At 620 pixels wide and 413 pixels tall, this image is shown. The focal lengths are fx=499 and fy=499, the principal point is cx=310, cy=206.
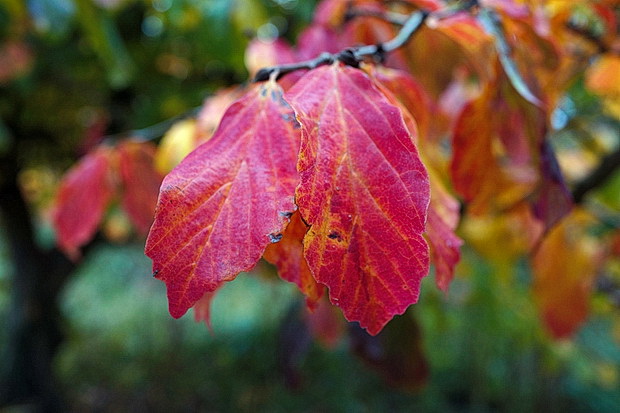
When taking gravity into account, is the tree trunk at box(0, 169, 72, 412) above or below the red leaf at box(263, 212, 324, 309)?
below

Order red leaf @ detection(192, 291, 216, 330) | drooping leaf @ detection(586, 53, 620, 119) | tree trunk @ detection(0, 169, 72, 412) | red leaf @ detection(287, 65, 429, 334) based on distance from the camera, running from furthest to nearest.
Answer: tree trunk @ detection(0, 169, 72, 412)
drooping leaf @ detection(586, 53, 620, 119)
red leaf @ detection(192, 291, 216, 330)
red leaf @ detection(287, 65, 429, 334)

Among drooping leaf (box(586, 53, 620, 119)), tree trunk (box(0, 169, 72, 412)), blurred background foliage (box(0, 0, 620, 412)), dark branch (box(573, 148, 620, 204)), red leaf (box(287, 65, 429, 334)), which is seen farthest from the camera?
tree trunk (box(0, 169, 72, 412))

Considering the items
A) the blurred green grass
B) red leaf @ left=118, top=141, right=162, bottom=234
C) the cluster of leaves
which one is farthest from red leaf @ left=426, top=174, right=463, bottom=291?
the blurred green grass

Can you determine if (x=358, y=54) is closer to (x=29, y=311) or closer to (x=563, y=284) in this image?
(x=563, y=284)

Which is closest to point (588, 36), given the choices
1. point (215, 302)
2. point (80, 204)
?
point (80, 204)

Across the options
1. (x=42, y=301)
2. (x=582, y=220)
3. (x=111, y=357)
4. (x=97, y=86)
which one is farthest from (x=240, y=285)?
(x=582, y=220)

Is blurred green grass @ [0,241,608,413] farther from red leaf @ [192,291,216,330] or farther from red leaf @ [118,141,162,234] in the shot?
red leaf @ [192,291,216,330]

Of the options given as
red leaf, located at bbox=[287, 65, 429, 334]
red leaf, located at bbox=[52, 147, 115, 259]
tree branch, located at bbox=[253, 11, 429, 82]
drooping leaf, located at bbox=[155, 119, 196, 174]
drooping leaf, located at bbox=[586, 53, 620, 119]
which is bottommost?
drooping leaf, located at bbox=[586, 53, 620, 119]
